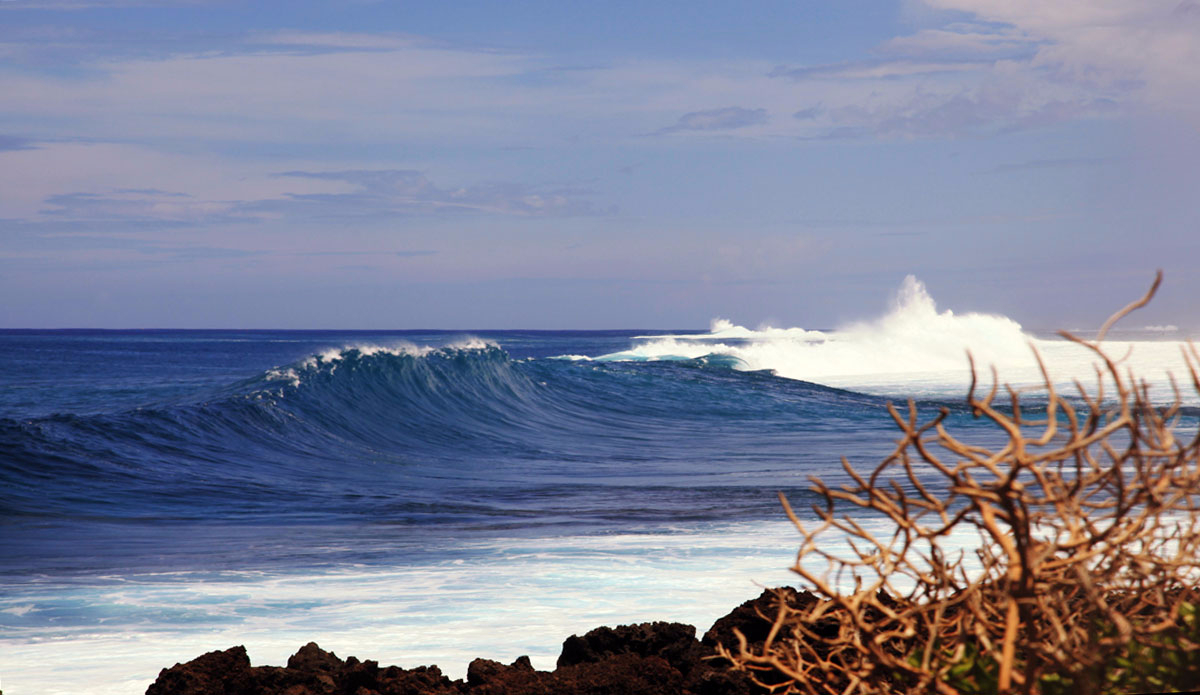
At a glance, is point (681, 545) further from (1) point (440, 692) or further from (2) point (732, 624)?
(1) point (440, 692)

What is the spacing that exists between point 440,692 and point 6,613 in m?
2.16

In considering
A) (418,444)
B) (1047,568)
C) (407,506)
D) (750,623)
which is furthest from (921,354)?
(1047,568)

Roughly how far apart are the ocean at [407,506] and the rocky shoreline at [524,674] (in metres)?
0.50

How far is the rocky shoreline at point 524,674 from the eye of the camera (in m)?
2.28

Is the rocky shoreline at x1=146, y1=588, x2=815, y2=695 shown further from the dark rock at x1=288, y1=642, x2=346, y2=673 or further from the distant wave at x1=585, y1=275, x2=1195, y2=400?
the distant wave at x1=585, y1=275, x2=1195, y2=400

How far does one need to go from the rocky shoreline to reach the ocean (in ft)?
1.64

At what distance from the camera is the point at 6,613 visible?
3.65 meters

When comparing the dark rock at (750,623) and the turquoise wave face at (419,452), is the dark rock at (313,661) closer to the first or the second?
the dark rock at (750,623)

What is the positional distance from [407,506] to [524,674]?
4.00 m

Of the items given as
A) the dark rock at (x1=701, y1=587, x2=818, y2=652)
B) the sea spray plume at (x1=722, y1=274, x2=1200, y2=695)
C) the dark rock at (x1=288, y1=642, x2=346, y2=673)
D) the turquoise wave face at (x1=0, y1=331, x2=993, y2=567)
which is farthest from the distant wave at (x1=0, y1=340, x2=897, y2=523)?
the sea spray plume at (x1=722, y1=274, x2=1200, y2=695)

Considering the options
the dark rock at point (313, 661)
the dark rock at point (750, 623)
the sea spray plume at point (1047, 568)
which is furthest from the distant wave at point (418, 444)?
the sea spray plume at point (1047, 568)

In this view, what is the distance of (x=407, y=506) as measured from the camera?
20.5ft

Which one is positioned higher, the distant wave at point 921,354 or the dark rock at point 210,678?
the distant wave at point 921,354

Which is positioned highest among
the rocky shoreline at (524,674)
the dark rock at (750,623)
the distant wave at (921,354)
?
the distant wave at (921,354)
